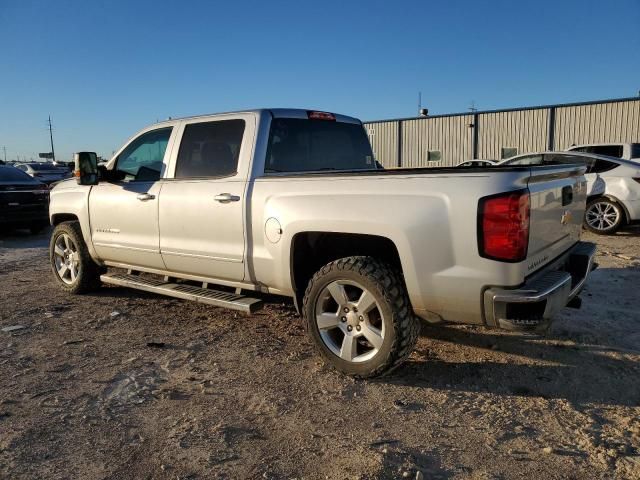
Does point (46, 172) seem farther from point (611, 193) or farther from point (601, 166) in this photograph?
point (611, 193)

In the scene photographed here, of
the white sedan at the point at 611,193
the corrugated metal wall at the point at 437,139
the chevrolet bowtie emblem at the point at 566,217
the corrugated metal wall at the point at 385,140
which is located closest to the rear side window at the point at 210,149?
the chevrolet bowtie emblem at the point at 566,217

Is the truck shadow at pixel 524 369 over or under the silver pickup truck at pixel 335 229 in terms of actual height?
under

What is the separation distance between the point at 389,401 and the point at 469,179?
1492mm

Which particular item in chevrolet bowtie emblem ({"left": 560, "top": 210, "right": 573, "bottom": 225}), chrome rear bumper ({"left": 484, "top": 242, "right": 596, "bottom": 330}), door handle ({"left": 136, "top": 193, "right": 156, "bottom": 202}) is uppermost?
door handle ({"left": 136, "top": 193, "right": 156, "bottom": 202})

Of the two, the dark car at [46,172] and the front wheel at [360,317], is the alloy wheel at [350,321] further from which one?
the dark car at [46,172]

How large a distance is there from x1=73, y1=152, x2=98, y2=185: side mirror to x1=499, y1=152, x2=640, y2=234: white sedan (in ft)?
27.2

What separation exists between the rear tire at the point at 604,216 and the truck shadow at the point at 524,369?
607cm

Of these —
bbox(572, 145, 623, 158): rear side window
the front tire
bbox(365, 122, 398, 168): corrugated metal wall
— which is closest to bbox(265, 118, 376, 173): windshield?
the front tire

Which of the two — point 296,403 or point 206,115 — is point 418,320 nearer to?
point 296,403

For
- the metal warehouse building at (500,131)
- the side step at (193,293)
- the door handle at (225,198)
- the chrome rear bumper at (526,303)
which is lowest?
the side step at (193,293)

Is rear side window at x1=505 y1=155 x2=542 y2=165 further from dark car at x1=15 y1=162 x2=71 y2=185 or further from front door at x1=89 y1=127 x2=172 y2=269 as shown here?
dark car at x1=15 y1=162 x2=71 y2=185

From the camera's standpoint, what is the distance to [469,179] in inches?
118

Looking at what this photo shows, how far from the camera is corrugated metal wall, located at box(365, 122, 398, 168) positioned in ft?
89.8

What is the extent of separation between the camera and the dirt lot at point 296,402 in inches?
104
